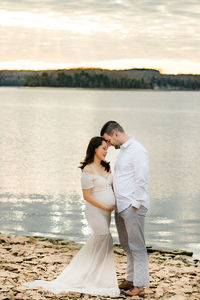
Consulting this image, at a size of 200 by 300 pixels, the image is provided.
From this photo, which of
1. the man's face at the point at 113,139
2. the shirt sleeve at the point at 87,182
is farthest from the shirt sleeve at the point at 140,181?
the shirt sleeve at the point at 87,182

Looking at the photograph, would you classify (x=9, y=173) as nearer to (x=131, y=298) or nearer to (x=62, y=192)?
(x=62, y=192)

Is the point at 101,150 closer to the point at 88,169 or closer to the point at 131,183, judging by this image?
the point at 88,169

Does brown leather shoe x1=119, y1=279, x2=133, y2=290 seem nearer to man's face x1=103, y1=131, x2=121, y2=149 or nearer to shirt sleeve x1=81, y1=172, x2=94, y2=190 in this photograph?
shirt sleeve x1=81, y1=172, x2=94, y2=190

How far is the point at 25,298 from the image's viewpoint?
739cm

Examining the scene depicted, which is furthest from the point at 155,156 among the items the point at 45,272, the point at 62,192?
Result: the point at 45,272

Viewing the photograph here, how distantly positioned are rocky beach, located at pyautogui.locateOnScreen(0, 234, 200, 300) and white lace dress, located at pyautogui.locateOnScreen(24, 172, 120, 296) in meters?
0.19

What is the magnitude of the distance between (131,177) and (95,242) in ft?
3.99

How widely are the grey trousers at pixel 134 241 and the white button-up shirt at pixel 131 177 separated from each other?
4.9 inches

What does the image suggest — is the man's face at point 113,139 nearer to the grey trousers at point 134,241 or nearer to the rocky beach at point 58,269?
the grey trousers at point 134,241

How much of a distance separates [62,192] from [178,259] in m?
10.8

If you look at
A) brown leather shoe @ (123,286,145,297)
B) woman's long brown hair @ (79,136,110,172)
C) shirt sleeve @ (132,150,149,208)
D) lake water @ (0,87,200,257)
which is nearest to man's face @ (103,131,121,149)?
woman's long brown hair @ (79,136,110,172)

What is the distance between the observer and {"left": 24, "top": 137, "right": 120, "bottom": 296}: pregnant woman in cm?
754

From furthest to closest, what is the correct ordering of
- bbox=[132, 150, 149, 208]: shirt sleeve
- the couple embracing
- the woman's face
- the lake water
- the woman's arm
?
the lake water, the woman's arm, the woman's face, the couple embracing, bbox=[132, 150, 149, 208]: shirt sleeve

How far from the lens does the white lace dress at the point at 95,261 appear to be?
756 cm
